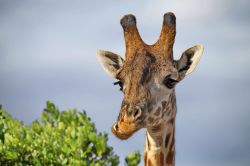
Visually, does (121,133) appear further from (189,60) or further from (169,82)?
(189,60)

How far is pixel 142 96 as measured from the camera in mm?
14305

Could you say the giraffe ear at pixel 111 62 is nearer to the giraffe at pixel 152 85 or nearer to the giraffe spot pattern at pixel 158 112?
the giraffe at pixel 152 85

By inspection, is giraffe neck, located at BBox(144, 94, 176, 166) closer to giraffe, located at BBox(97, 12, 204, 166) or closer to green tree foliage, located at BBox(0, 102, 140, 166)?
giraffe, located at BBox(97, 12, 204, 166)

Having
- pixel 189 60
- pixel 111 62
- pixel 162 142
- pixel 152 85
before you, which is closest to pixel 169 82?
pixel 152 85

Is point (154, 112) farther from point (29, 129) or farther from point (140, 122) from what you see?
point (29, 129)

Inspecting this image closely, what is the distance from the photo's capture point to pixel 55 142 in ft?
53.0

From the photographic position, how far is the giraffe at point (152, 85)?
556 inches

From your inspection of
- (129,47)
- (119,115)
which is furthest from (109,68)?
(119,115)

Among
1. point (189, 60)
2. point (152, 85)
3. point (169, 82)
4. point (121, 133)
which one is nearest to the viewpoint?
point (121, 133)

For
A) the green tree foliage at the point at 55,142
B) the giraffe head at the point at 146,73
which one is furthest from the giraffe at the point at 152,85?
the green tree foliage at the point at 55,142

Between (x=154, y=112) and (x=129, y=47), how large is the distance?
1.39 metres

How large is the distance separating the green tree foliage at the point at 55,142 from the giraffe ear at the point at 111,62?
1.10 m

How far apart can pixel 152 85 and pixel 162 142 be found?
1.08m

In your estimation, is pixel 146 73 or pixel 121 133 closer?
pixel 121 133
